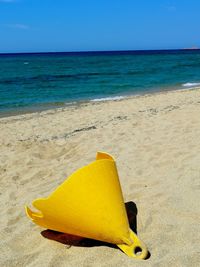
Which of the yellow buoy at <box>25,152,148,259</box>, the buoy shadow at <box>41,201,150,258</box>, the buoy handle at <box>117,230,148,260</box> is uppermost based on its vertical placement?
the yellow buoy at <box>25,152,148,259</box>

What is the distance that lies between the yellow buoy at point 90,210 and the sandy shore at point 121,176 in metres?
0.14

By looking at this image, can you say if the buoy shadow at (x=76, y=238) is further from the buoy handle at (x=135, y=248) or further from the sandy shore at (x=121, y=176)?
the buoy handle at (x=135, y=248)

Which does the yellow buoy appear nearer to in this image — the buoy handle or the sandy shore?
the buoy handle

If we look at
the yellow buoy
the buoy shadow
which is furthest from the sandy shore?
the yellow buoy

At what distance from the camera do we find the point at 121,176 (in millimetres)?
4652

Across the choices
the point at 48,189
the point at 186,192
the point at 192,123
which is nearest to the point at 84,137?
the point at 192,123

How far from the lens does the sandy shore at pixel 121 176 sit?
3098 millimetres

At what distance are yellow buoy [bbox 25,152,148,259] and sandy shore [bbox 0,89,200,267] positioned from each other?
0.14m

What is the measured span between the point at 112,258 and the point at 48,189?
1.69 meters

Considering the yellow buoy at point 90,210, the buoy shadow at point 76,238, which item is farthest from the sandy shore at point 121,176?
the yellow buoy at point 90,210

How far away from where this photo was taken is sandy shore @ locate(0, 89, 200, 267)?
122 inches

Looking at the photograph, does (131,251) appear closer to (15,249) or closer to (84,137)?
(15,249)

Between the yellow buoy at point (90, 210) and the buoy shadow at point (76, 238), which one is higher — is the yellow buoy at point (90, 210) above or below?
above

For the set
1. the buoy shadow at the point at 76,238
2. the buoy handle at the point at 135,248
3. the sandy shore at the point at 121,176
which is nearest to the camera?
the buoy handle at the point at 135,248
